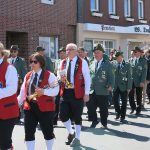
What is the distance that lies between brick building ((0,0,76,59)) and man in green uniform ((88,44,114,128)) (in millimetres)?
8228

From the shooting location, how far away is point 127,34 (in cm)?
2680

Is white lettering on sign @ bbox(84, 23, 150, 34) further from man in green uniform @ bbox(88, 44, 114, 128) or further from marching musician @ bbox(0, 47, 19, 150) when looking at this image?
marching musician @ bbox(0, 47, 19, 150)

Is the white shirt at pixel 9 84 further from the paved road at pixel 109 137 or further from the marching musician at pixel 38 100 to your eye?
the paved road at pixel 109 137

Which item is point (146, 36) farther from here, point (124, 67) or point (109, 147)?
point (109, 147)

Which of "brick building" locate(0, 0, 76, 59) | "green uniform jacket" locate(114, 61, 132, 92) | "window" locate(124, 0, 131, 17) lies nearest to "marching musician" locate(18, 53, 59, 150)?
"green uniform jacket" locate(114, 61, 132, 92)

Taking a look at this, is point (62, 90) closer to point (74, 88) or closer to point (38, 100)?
point (74, 88)

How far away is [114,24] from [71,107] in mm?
17426

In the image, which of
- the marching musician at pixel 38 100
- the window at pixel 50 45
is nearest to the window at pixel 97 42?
the window at pixel 50 45

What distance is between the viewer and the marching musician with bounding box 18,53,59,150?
7012mm

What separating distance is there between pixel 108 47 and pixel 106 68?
1554 centimetres

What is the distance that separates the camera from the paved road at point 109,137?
8.72 m

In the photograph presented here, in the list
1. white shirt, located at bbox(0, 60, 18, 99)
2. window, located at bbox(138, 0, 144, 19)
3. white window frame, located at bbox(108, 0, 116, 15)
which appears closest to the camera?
white shirt, located at bbox(0, 60, 18, 99)

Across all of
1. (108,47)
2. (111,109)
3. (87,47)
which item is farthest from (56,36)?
(111,109)

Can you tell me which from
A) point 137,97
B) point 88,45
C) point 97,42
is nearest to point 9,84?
point 137,97
